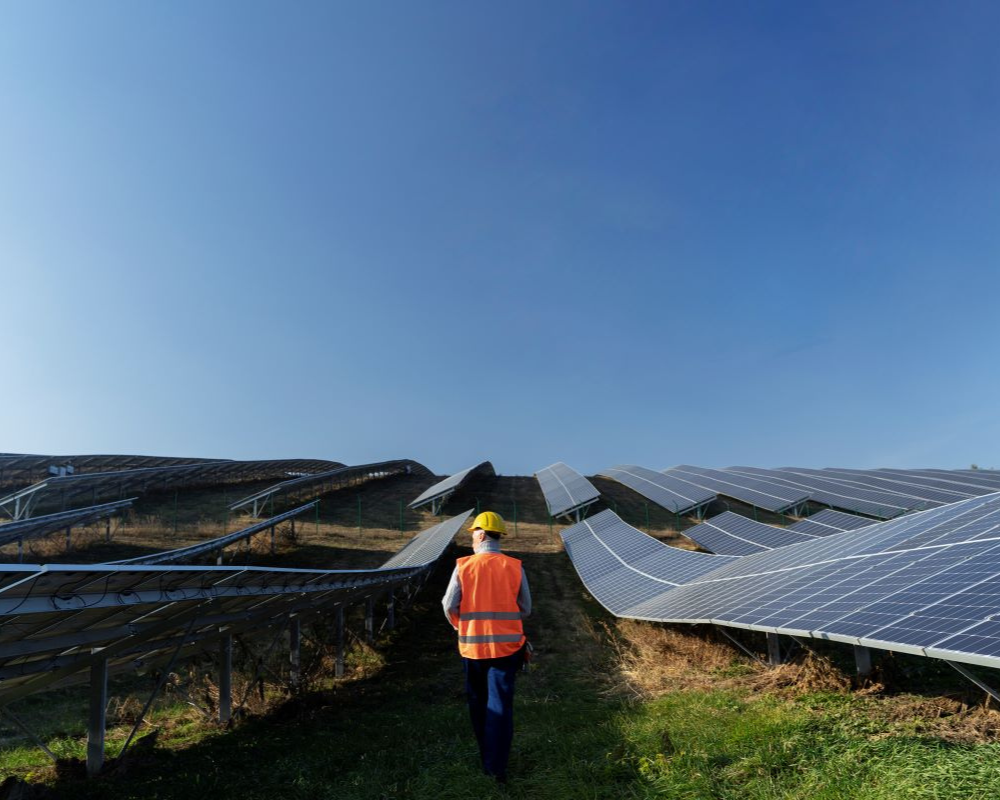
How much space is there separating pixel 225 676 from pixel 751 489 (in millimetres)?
31701

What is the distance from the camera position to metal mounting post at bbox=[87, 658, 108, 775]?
7.51 metres

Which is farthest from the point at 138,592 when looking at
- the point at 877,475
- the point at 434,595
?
the point at 877,475

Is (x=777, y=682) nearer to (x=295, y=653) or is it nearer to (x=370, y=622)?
(x=295, y=653)

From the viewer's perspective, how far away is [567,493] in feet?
110

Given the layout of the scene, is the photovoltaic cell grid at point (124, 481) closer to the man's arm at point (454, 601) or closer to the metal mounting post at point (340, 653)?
the metal mounting post at point (340, 653)

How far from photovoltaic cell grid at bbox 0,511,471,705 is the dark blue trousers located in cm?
327

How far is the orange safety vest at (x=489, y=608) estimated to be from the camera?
5500mm

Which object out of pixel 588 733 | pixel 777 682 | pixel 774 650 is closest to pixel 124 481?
pixel 588 733

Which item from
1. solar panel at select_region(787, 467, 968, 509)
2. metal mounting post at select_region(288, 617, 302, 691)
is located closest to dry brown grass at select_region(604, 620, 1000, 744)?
metal mounting post at select_region(288, 617, 302, 691)

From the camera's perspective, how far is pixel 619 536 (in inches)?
805

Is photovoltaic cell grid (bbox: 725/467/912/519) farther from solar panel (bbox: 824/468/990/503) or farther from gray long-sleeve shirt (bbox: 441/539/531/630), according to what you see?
gray long-sleeve shirt (bbox: 441/539/531/630)

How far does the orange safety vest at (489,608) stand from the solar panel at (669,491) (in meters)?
26.7

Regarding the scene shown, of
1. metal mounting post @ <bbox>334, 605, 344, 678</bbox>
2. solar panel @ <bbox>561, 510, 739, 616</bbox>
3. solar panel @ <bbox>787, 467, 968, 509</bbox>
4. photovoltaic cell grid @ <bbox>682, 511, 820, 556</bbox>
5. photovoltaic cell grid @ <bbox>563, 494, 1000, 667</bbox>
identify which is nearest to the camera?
photovoltaic cell grid @ <bbox>563, 494, 1000, 667</bbox>

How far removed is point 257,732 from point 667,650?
726 cm
